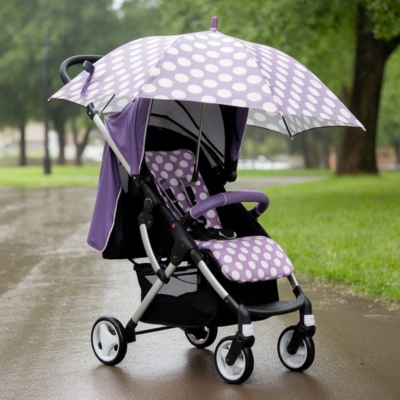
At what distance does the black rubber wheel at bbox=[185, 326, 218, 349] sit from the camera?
547 cm

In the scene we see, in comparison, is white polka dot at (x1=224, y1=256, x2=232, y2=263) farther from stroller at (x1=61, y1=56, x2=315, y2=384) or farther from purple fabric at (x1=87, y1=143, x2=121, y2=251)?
purple fabric at (x1=87, y1=143, x2=121, y2=251)

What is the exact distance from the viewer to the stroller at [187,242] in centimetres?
477

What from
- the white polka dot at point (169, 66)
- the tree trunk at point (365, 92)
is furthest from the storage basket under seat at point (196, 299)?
the tree trunk at point (365, 92)

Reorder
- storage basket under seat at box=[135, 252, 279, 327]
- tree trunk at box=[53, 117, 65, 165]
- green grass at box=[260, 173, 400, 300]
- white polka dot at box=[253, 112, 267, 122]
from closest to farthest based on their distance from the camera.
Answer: storage basket under seat at box=[135, 252, 279, 327] < white polka dot at box=[253, 112, 267, 122] < green grass at box=[260, 173, 400, 300] < tree trunk at box=[53, 117, 65, 165]

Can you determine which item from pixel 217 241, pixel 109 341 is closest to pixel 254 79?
pixel 217 241

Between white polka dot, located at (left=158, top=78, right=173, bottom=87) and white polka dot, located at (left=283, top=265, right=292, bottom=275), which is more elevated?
white polka dot, located at (left=158, top=78, right=173, bottom=87)

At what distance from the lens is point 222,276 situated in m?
4.87

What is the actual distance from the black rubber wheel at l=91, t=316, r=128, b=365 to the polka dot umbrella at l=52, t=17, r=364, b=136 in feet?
4.67

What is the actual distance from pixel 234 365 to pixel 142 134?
4.97ft

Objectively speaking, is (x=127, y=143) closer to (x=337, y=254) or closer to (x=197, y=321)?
(x=197, y=321)

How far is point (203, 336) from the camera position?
5508 mm

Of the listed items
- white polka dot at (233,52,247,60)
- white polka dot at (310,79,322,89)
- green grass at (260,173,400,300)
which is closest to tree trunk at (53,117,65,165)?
green grass at (260,173,400,300)

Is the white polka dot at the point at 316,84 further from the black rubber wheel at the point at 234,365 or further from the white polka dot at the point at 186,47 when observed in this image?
the black rubber wheel at the point at 234,365

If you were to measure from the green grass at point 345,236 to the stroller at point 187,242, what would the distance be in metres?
2.36
